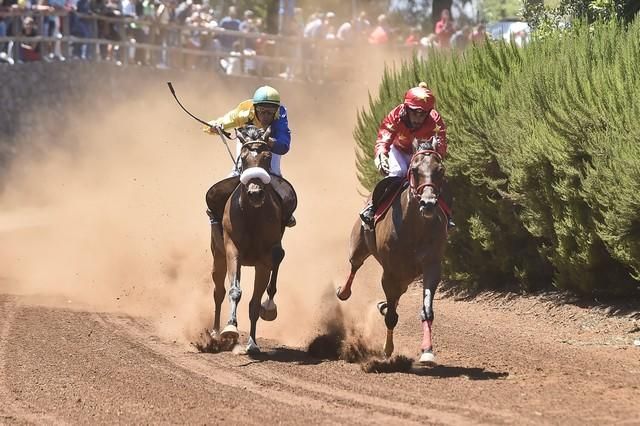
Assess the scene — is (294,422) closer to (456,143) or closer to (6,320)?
(6,320)

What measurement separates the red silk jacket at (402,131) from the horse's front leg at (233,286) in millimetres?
1805

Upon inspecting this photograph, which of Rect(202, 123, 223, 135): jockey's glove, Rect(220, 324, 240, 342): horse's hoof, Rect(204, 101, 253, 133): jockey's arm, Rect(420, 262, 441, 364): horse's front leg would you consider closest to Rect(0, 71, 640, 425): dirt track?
Rect(420, 262, 441, 364): horse's front leg

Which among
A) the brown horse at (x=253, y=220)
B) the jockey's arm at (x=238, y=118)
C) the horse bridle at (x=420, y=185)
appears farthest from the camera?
the jockey's arm at (x=238, y=118)

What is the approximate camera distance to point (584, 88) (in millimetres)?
13672

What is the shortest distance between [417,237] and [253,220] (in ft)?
6.32

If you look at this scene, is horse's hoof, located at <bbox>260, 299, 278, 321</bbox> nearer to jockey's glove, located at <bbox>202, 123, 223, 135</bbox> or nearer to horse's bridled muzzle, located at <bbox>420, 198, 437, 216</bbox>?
jockey's glove, located at <bbox>202, 123, 223, 135</bbox>

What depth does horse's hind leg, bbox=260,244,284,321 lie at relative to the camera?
12.8 meters

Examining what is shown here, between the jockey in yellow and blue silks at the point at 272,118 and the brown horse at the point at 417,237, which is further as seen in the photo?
the jockey in yellow and blue silks at the point at 272,118

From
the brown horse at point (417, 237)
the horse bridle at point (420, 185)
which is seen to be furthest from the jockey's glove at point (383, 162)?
the horse bridle at point (420, 185)

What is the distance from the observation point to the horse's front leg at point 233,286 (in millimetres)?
12185

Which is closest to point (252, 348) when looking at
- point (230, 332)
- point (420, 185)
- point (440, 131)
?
point (230, 332)

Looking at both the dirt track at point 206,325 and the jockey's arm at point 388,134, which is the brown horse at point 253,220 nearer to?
the dirt track at point 206,325

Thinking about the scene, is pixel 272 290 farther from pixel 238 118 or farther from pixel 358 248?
pixel 238 118

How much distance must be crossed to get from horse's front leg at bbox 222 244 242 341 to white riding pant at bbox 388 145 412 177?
1.83m
